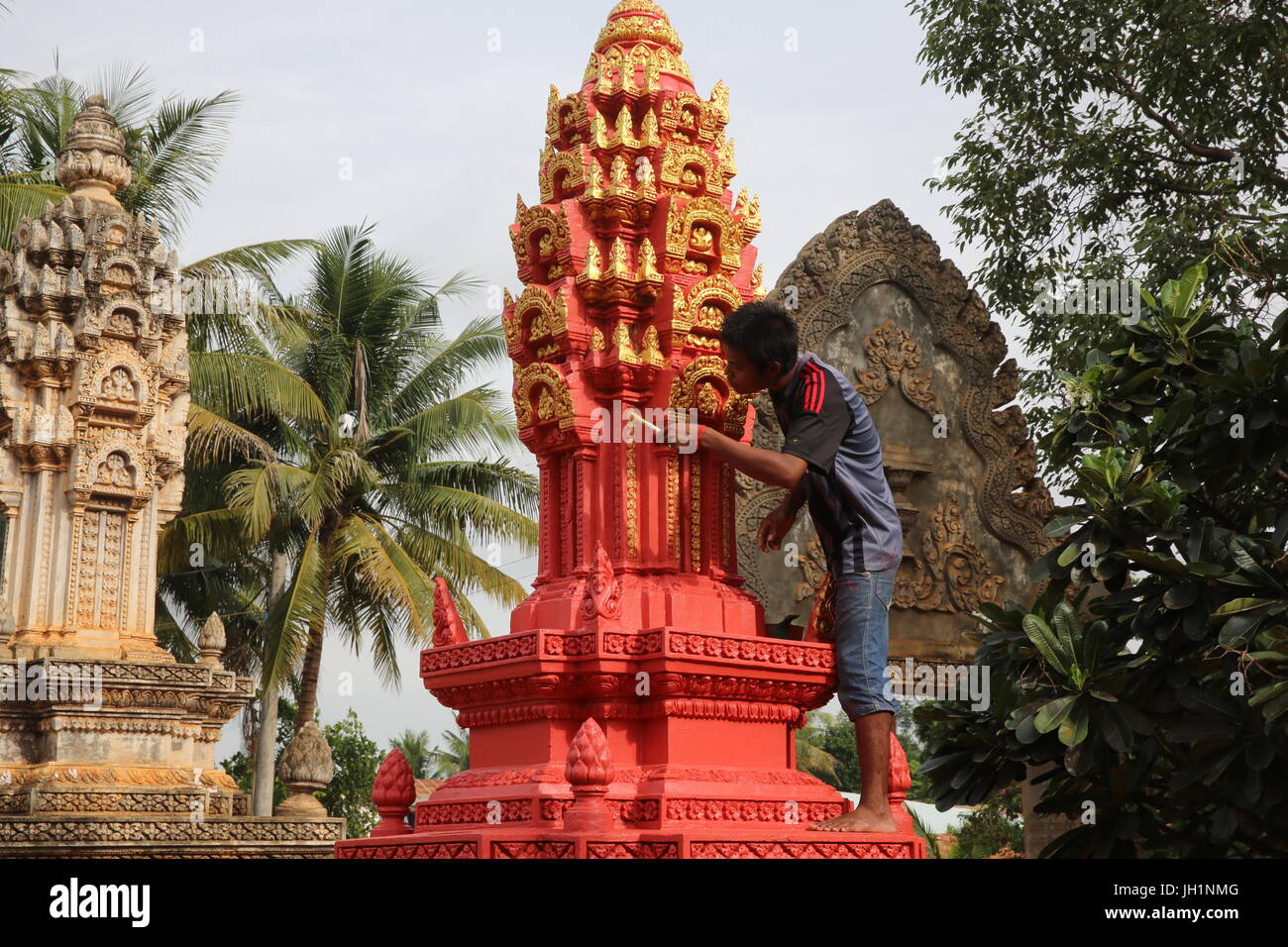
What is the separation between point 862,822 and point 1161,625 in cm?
244

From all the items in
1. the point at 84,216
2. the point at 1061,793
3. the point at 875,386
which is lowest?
the point at 1061,793

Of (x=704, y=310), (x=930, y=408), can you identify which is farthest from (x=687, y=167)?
(x=930, y=408)

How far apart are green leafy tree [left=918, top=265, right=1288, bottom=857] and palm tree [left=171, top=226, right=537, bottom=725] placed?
12052 mm

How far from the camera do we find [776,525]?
18.1 ft

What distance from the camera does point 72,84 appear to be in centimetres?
2028

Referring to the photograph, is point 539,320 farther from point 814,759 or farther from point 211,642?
point 814,759

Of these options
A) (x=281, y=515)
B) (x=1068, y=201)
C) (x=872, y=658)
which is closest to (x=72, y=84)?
(x=281, y=515)

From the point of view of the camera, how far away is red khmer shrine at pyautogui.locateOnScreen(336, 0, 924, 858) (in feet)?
16.6

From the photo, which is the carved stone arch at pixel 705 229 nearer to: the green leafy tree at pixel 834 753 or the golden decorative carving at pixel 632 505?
the golden decorative carving at pixel 632 505
